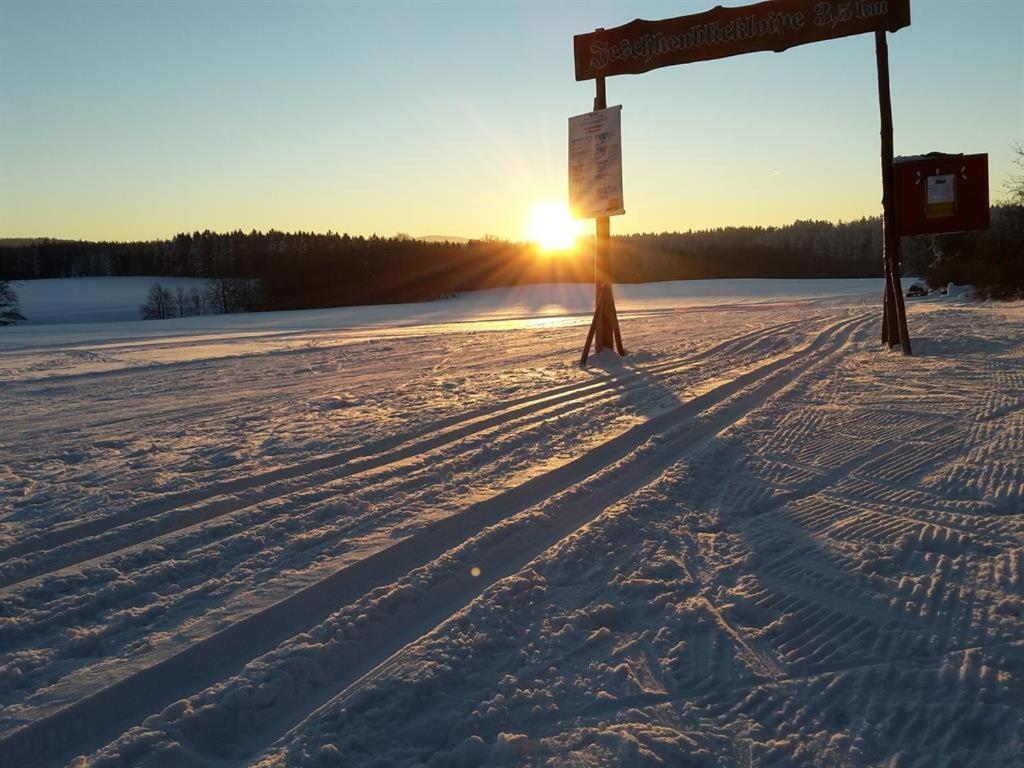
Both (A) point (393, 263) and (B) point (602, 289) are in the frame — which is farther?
(A) point (393, 263)

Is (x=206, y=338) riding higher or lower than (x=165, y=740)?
higher

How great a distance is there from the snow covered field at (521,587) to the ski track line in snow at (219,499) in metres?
0.03

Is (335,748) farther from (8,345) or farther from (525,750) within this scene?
(8,345)

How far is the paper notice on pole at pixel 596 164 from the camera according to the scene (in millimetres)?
10438

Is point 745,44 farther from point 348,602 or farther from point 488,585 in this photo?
point 348,602

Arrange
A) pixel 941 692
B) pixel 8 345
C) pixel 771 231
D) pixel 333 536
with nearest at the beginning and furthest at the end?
pixel 941 692
pixel 333 536
pixel 8 345
pixel 771 231

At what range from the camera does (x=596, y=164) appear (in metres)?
10.6

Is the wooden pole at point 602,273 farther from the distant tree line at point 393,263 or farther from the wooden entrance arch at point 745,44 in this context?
the distant tree line at point 393,263

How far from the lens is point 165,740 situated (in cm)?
229

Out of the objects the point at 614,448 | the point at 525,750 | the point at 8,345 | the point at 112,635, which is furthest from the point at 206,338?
the point at 525,750

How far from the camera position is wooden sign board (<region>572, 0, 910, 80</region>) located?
10008 millimetres

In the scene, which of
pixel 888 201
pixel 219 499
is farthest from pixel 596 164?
pixel 219 499

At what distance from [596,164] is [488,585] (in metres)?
8.50

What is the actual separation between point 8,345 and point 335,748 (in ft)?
66.9
